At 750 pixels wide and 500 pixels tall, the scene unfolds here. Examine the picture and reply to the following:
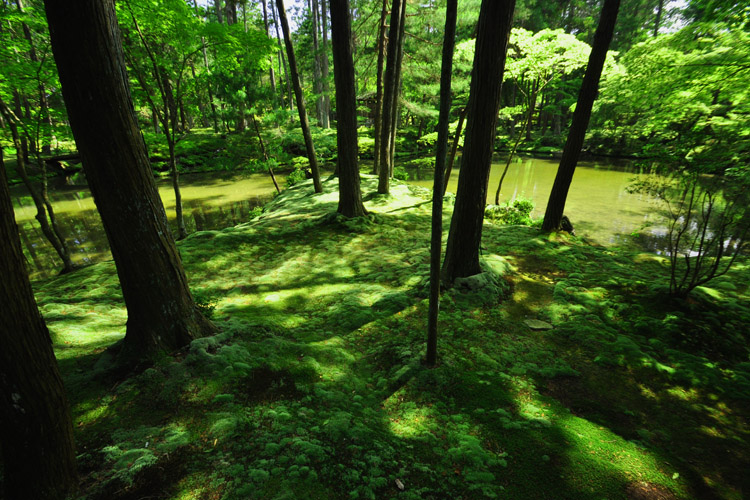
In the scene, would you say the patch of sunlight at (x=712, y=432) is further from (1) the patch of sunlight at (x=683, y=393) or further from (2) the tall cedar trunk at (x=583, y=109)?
(2) the tall cedar trunk at (x=583, y=109)

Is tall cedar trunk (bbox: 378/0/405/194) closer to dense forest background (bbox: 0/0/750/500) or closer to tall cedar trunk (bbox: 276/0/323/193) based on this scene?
dense forest background (bbox: 0/0/750/500)

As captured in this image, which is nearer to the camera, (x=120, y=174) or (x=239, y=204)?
(x=120, y=174)

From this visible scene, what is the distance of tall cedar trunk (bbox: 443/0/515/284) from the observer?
460 centimetres

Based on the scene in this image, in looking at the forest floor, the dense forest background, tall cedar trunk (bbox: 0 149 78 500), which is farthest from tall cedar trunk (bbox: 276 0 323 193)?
tall cedar trunk (bbox: 0 149 78 500)

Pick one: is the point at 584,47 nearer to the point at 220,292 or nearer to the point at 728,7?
the point at 728,7

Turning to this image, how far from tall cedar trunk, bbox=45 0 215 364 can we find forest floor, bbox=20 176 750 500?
1.32 feet

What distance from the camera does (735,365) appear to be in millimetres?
3959

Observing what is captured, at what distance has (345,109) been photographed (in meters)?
9.05

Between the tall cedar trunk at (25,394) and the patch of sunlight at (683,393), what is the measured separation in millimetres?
5716

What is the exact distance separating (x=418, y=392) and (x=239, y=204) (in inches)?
630

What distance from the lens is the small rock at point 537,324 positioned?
492cm

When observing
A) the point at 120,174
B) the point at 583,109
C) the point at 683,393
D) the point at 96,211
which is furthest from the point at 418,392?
the point at 96,211

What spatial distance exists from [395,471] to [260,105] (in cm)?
1511

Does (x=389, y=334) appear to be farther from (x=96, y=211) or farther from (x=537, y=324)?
(x=96, y=211)
